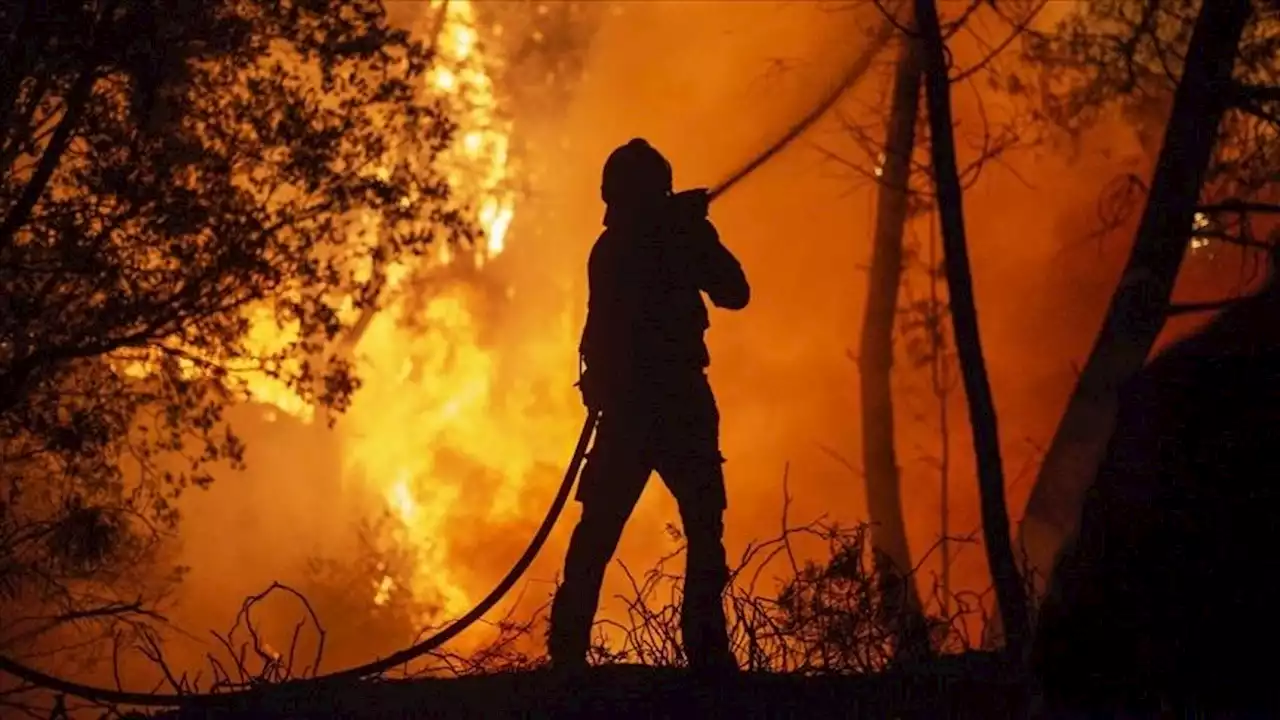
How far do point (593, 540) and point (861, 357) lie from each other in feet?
27.6

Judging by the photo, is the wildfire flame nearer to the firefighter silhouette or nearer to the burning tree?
the burning tree

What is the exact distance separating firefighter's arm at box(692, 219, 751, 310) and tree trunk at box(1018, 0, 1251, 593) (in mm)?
3728

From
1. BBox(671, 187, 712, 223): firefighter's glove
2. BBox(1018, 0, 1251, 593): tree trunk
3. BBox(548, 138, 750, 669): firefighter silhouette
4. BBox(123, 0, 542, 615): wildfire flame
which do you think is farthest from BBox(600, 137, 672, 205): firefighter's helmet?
BBox(123, 0, 542, 615): wildfire flame

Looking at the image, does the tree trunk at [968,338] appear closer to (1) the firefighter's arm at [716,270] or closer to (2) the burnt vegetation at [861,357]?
(2) the burnt vegetation at [861,357]

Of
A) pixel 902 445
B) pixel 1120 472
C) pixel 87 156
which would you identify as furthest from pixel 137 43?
pixel 902 445

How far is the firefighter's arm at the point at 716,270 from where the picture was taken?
574 cm

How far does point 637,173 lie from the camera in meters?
5.88

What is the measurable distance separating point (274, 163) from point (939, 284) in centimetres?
943

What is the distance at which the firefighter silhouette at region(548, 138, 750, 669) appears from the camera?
5.75 m

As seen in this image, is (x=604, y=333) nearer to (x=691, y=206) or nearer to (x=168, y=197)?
(x=691, y=206)

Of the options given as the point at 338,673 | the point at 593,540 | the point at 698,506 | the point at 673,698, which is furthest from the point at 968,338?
the point at 338,673

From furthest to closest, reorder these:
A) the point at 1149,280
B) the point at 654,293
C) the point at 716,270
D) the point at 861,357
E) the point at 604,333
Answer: the point at 861,357
the point at 1149,280
the point at 604,333
the point at 654,293
the point at 716,270

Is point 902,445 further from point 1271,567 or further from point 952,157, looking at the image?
point 1271,567

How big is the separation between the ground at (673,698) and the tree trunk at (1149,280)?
344 cm
